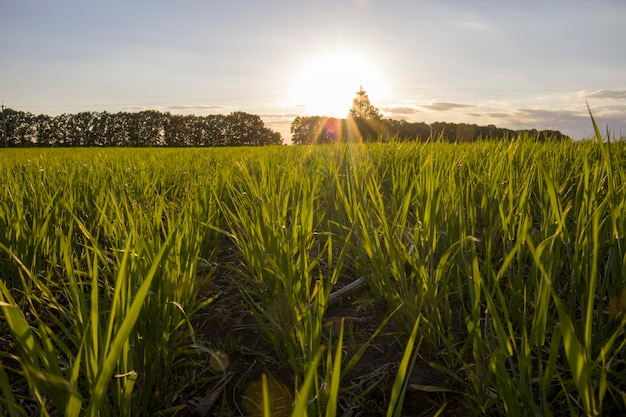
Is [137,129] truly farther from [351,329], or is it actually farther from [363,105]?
[351,329]

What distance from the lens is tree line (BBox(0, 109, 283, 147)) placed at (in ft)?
181

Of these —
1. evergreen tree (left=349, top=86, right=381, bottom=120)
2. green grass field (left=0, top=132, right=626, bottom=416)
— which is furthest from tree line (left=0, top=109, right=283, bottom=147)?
green grass field (left=0, top=132, right=626, bottom=416)

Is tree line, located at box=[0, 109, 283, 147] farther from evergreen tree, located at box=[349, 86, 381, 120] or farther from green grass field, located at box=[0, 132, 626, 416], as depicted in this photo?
green grass field, located at box=[0, 132, 626, 416]

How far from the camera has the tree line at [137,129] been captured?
5516 cm

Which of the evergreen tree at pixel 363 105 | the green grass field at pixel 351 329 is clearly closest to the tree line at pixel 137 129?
the evergreen tree at pixel 363 105

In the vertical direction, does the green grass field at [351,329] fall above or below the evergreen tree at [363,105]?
below

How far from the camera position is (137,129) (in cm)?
5803

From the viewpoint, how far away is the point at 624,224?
4.09 ft

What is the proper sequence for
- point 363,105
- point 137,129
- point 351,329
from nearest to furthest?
point 351,329, point 363,105, point 137,129

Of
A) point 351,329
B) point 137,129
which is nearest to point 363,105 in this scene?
point 137,129

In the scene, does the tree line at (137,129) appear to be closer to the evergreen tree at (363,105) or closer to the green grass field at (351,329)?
the evergreen tree at (363,105)

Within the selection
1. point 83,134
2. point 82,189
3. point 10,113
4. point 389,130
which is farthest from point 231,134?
point 82,189

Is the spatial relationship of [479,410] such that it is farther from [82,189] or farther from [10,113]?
[10,113]

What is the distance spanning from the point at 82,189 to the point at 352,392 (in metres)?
2.43
